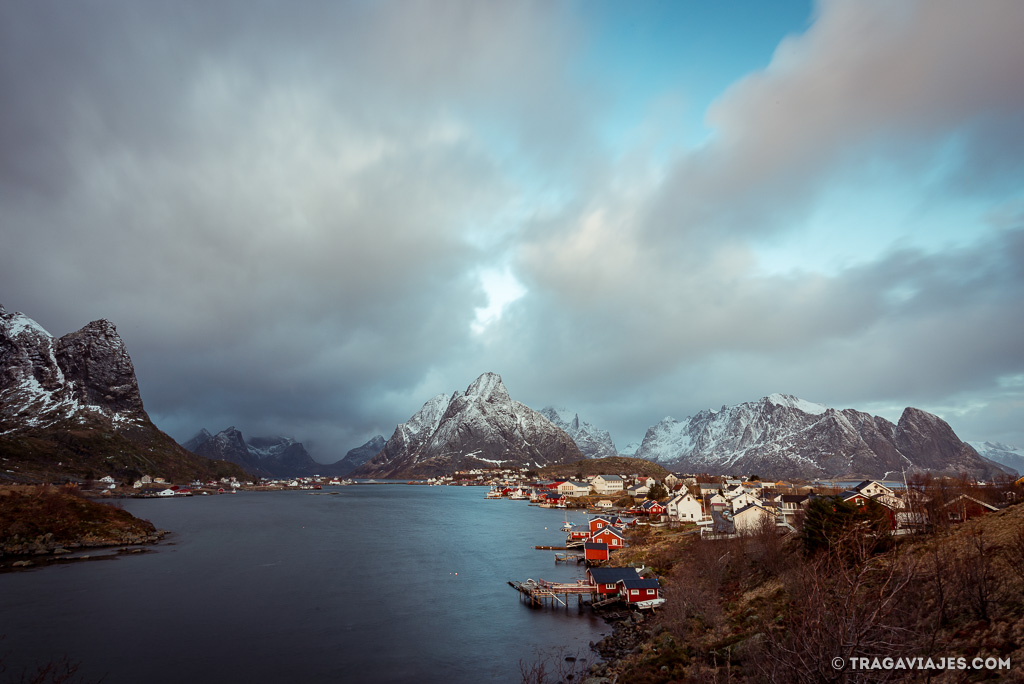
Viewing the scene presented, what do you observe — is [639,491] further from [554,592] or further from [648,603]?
[648,603]

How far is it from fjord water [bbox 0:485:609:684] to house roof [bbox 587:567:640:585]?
9.84 ft

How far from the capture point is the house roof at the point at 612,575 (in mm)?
41688

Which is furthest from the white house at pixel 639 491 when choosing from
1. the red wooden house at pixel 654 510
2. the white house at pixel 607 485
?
the white house at pixel 607 485

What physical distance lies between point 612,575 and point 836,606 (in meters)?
36.4

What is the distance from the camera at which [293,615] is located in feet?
123

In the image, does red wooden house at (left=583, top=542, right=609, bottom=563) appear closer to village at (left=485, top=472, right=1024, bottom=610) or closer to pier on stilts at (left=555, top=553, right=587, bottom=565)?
village at (left=485, top=472, right=1024, bottom=610)

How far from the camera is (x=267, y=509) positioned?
121812 millimetres

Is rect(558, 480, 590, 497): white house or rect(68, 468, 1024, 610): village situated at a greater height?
rect(68, 468, 1024, 610): village

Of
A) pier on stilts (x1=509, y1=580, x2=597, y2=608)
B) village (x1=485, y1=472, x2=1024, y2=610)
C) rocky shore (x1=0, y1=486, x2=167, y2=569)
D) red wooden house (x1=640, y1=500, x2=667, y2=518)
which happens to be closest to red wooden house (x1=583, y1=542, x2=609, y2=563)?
village (x1=485, y1=472, x2=1024, y2=610)

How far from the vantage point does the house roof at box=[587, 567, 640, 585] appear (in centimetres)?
4169

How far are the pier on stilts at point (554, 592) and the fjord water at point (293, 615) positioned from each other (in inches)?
49.9

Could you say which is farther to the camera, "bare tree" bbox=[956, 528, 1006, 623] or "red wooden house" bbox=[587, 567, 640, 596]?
"red wooden house" bbox=[587, 567, 640, 596]

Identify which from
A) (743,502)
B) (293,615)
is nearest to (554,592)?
(293,615)

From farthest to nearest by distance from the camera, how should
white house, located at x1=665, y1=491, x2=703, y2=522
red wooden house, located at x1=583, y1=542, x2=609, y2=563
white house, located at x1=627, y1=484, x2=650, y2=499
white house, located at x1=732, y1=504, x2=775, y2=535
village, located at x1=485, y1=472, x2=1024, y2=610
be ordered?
1. white house, located at x1=627, y1=484, x2=650, y2=499
2. white house, located at x1=665, y1=491, x2=703, y2=522
3. red wooden house, located at x1=583, y1=542, x2=609, y2=563
4. white house, located at x1=732, y1=504, x2=775, y2=535
5. village, located at x1=485, y1=472, x2=1024, y2=610
